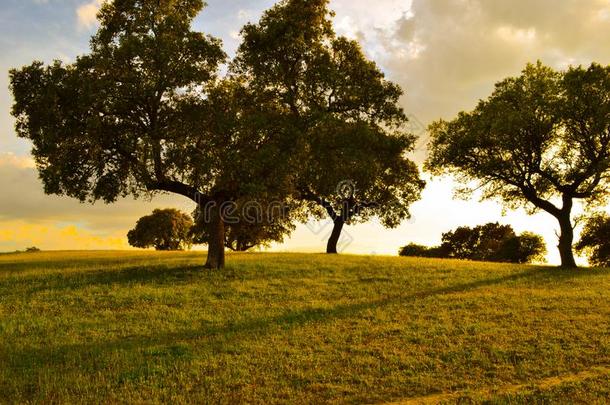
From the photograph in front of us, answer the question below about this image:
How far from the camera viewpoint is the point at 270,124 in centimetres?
3362

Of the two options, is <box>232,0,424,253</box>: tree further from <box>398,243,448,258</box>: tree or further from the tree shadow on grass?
<box>398,243,448,258</box>: tree

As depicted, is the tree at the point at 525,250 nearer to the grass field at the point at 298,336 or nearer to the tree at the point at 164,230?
the grass field at the point at 298,336

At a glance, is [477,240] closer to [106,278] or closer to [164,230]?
[164,230]

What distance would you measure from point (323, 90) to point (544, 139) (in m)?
20.0

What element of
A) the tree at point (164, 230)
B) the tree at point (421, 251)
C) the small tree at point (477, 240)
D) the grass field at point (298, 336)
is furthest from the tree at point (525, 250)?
the tree at point (164, 230)

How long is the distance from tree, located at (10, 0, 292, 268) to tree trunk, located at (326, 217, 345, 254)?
18181 millimetres

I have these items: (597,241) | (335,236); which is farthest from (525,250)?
(335,236)

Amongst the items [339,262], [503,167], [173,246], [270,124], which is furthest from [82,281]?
[173,246]

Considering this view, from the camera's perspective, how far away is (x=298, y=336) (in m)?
21.0

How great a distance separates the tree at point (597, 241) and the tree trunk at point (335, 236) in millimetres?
34663

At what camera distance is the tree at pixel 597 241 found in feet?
216

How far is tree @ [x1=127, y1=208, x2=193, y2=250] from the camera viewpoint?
86.6 meters

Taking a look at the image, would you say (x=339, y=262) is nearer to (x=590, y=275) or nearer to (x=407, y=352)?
(x=590, y=275)

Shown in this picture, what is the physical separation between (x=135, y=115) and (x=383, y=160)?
60.4ft
